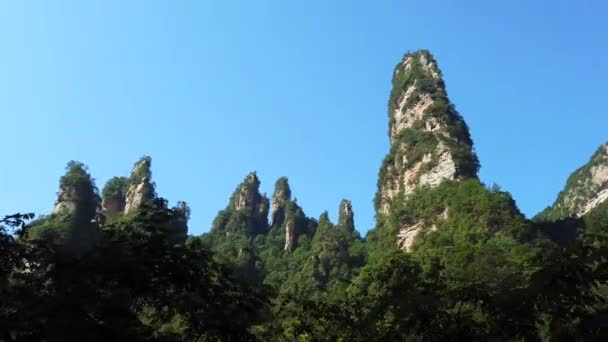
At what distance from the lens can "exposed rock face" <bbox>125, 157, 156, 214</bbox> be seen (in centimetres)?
7981

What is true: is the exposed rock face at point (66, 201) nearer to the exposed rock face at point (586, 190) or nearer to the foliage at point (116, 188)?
the foliage at point (116, 188)

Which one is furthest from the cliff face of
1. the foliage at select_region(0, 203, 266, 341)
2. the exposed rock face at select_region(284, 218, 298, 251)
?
the foliage at select_region(0, 203, 266, 341)

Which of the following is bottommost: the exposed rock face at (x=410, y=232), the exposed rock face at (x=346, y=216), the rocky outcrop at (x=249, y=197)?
the exposed rock face at (x=410, y=232)

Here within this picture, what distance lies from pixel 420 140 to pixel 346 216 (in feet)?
106

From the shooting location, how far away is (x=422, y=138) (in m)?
68.1

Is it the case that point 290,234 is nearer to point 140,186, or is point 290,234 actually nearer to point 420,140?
point 140,186

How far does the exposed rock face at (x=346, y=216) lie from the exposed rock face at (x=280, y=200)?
948cm

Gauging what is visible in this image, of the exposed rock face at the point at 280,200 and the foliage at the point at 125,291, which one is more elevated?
the exposed rock face at the point at 280,200

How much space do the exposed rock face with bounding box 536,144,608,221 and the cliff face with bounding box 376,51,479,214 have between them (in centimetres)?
3325

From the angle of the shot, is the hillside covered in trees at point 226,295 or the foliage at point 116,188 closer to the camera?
the hillside covered in trees at point 226,295

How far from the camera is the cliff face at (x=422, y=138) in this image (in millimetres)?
63406

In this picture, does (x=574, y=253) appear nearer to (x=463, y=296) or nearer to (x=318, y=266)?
(x=463, y=296)

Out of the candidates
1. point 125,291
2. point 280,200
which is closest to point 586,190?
point 280,200

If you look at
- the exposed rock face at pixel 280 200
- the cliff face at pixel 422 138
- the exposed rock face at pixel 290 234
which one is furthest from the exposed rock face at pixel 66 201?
the exposed rock face at pixel 280 200
